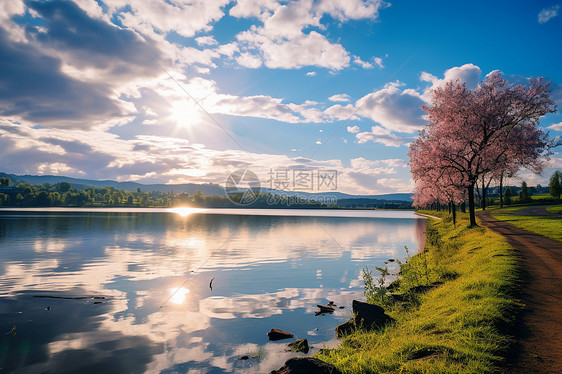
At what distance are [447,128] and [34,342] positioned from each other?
46434 mm

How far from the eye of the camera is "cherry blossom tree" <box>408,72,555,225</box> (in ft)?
132

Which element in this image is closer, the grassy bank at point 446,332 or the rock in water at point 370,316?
the grassy bank at point 446,332

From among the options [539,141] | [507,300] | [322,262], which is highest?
[539,141]

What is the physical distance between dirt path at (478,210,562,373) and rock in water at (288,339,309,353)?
7720 millimetres

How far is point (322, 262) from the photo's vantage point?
121ft

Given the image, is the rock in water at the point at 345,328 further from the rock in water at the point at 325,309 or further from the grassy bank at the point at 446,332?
the rock in water at the point at 325,309

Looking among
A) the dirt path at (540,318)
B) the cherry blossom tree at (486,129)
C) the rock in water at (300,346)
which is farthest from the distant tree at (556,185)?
the rock in water at (300,346)

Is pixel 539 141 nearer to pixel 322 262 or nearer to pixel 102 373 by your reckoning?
pixel 322 262

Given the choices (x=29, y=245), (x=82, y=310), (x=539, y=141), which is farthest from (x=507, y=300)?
(x=29, y=245)

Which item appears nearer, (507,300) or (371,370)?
(371,370)

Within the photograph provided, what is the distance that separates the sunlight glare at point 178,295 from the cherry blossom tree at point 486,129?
35435 mm

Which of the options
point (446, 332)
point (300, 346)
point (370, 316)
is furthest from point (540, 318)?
point (300, 346)

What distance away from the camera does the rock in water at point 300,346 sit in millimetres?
13982

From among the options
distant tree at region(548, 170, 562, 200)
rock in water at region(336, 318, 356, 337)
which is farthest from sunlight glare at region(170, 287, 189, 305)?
distant tree at region(548, 170, 562, 200)
